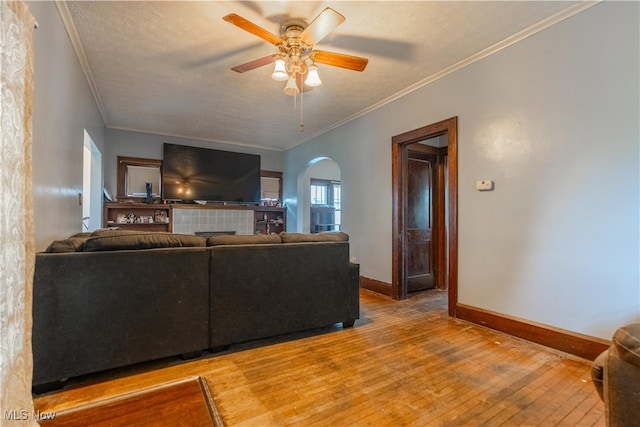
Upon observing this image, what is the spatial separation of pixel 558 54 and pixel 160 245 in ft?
10.8

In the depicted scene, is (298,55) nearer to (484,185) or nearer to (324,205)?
(484,185)

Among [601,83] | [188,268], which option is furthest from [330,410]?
[601,83]

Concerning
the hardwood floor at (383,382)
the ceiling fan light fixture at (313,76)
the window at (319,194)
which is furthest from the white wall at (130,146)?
the hardwood floor at (383,382)

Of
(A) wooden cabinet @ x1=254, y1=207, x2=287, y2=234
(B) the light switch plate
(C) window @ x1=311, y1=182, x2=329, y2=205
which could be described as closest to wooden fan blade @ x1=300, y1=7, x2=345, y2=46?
(B) the light switch plate

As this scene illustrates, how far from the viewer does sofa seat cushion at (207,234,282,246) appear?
87.9 inches

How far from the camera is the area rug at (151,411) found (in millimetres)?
1417

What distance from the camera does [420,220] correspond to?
13.8ft

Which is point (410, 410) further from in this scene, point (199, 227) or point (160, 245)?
point (199, 227)

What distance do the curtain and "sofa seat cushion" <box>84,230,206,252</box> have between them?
0.40m

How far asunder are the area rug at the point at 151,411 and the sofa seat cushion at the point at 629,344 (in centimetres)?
163

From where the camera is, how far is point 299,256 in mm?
2465

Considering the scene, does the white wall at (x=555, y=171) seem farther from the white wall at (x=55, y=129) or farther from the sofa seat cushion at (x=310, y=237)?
the white wall at (x=55, y=129)

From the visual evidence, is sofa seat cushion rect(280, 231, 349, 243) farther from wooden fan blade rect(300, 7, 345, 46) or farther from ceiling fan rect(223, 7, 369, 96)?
wooden fan blade rect(300, 7, 345, 46)

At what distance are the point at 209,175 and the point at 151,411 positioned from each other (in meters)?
4.80
